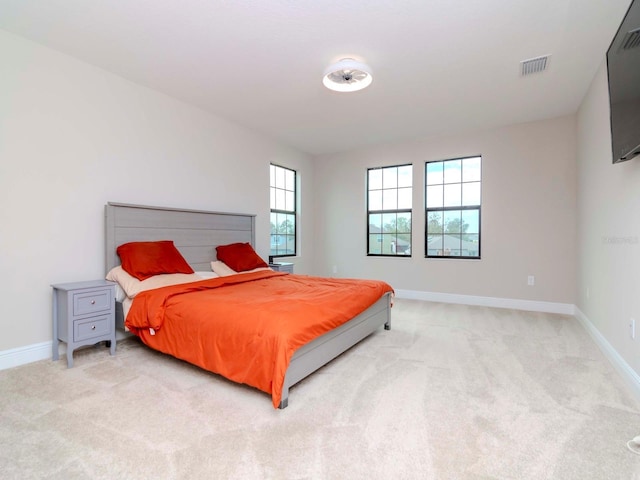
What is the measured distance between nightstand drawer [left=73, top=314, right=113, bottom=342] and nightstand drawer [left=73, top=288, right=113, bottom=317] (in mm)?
64

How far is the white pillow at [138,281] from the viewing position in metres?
2.79

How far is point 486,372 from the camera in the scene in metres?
2.44

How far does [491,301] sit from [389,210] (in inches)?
81.2

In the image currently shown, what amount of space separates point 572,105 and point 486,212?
157 cm

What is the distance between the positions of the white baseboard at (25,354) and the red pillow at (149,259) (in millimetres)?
847

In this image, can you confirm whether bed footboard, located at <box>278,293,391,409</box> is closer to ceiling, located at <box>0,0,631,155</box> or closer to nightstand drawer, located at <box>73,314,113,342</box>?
nightstand drawer, located at <box>73,314,113,342</box>

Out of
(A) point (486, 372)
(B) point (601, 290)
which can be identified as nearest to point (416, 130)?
(B) point (601, 290)

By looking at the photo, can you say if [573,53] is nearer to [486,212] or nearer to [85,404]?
[486,212]

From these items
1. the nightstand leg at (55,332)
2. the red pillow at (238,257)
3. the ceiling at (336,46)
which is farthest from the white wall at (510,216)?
the nightstand leg at (55,332)

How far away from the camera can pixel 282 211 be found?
18.0 ft

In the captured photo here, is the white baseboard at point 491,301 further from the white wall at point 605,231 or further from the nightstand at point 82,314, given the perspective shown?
the nightstand at point 82,314

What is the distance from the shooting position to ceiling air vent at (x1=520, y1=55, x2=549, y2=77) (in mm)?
2829

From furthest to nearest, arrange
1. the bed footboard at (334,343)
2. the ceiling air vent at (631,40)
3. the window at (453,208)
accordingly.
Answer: the window at (453,208)
the bed footboard at (334,343)
the ceiling air vent at (631,40)

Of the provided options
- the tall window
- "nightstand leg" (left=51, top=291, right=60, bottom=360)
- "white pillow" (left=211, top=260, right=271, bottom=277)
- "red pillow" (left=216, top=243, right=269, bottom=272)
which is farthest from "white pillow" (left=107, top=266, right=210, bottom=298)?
the tall window
